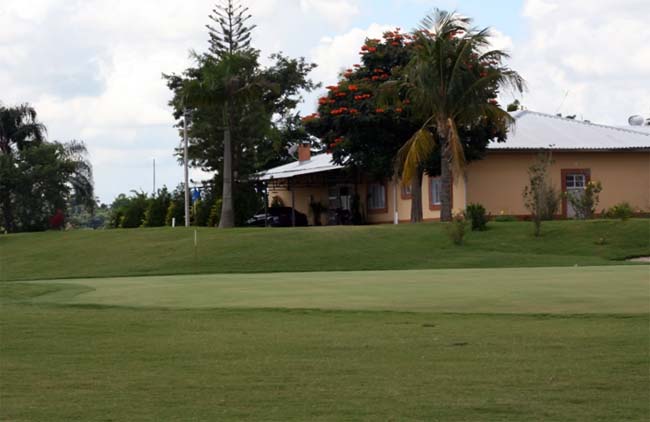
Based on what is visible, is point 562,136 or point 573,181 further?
point 562,136

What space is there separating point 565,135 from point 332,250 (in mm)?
19229

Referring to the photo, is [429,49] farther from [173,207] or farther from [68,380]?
[68,380]

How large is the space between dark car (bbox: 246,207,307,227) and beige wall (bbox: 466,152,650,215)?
12503mm

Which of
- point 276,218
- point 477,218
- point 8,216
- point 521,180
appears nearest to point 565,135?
point 521,180

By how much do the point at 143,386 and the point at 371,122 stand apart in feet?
121

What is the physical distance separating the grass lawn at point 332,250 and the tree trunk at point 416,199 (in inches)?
304

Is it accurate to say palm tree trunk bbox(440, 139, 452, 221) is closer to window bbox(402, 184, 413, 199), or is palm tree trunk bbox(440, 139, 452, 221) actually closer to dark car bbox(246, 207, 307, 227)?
window bbox(402, 184, 413, 199)

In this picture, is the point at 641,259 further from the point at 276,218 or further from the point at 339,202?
the point at 276,218

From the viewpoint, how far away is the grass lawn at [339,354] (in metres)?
8.16

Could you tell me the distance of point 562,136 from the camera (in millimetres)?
49781

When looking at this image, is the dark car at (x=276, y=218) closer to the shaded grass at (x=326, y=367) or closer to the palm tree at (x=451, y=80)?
the palm tree at (x=451, y=80)

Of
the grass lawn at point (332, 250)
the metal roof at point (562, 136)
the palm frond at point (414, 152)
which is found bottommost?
the grass lawn at point (332, 250)

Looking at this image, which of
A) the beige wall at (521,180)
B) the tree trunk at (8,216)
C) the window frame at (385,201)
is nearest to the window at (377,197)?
the window frame at (385,201)

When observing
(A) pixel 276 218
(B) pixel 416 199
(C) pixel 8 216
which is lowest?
(A) pixel 276 218
